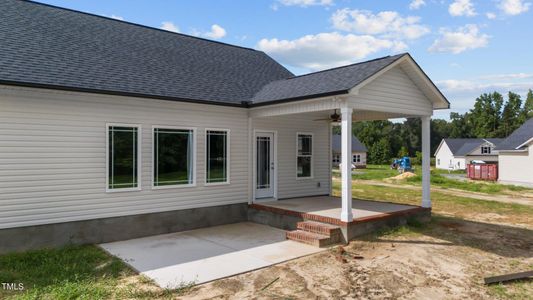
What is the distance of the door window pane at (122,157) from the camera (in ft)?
25.7

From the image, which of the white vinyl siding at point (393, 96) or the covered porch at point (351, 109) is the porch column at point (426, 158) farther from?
the white vinyl siding at point (393, 96)

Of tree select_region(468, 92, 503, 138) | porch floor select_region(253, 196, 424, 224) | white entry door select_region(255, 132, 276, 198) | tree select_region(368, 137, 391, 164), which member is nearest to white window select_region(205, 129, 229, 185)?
white entry door select_region(255, 132, 276, 198)

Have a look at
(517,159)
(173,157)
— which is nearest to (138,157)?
(173,157)

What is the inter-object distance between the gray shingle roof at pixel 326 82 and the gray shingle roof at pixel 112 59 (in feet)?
3.07

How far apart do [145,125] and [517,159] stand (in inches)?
1077

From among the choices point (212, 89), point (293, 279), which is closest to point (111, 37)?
point (212, 89)

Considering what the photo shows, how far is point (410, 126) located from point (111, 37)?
8091cm

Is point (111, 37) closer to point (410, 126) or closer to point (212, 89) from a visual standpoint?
point (212, 89)

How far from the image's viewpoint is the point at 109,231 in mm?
7766

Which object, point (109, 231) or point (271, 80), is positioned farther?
point (271, 80)

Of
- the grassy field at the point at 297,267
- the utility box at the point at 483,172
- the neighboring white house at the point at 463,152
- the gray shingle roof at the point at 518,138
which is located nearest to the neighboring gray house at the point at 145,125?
the grassy field at the point at 297,267

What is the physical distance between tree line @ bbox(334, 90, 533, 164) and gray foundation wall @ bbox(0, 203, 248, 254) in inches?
2124

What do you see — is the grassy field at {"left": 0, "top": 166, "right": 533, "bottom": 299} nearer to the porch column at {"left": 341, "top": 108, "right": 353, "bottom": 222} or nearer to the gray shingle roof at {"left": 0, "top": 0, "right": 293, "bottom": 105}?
the porch column at {"left": 341, "top": 108, "right": 353, "bottom": 222}

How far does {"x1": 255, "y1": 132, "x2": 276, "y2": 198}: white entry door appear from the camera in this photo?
10539 mm
